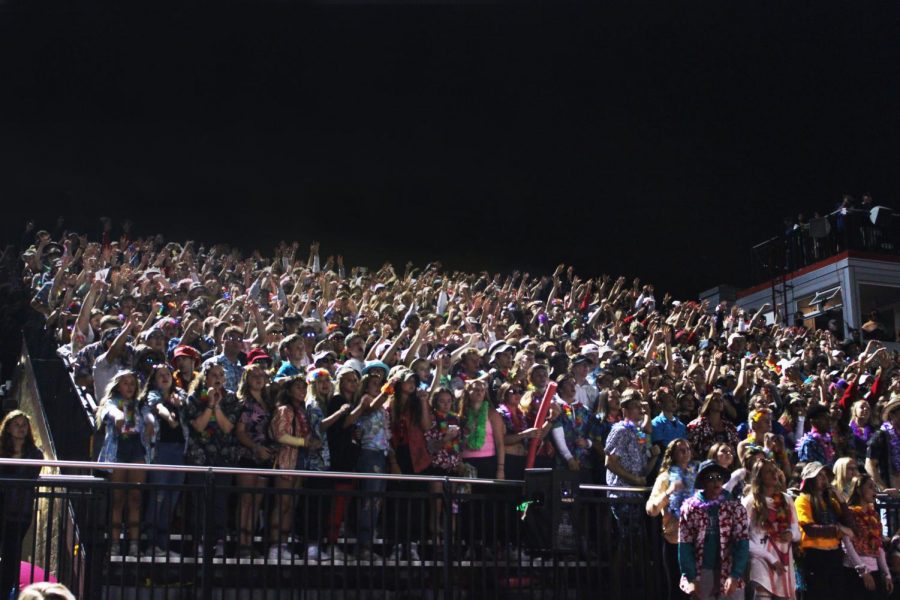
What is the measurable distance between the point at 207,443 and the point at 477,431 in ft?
7.93

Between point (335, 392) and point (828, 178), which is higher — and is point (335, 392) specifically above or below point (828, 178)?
below

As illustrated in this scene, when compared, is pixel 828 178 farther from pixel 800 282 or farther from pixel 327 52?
pixel 327 52

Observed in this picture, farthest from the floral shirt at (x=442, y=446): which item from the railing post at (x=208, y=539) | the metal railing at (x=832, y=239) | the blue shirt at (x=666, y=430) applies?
the metal railing at (x=832, y=239)

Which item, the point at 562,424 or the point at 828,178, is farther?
the point at 828,178

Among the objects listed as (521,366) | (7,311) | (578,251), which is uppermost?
(578,251)

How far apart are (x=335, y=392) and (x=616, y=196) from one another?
970 inches

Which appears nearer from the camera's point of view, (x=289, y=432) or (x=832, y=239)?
(x=289, y=432)

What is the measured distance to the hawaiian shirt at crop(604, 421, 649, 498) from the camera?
9.38m

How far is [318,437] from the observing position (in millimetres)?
8508

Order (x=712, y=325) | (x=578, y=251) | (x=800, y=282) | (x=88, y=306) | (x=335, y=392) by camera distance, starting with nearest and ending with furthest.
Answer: (x=335, y=392) < (x=88, y=306) < (x=712, y=325) < (x=800, y=282) < (x=578, y=251)

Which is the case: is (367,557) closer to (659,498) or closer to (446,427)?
(446,427)

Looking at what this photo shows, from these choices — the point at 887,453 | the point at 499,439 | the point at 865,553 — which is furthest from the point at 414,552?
the point at 887,453

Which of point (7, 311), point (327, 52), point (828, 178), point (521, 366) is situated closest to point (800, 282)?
point (828, 178)

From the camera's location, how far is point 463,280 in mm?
21000
